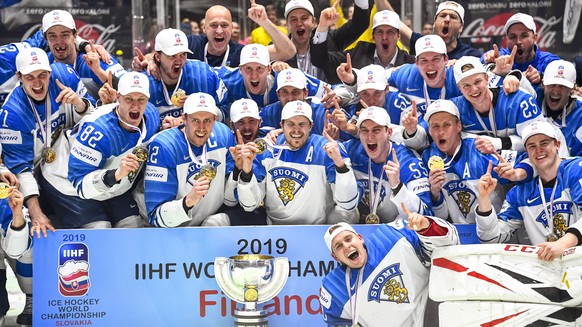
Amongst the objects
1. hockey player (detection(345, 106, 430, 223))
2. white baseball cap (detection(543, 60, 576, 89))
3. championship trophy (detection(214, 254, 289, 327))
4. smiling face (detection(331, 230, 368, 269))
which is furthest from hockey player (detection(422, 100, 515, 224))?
championship trophy (detection(214, 254, 289, 327))

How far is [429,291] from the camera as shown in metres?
6.29

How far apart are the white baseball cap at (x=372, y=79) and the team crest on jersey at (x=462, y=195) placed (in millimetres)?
1033

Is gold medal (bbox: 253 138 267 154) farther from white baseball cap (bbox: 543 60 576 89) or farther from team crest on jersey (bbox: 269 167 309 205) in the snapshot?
white baseball cap (bbox: 543 60 576 89)

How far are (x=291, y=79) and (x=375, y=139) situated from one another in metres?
0.97

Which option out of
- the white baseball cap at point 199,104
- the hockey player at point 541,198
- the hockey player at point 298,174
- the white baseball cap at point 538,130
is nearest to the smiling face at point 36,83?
the white baseball cap at point 199,104

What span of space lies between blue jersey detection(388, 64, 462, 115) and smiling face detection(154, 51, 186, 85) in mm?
1700

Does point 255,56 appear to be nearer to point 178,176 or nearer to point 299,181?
point 299,181

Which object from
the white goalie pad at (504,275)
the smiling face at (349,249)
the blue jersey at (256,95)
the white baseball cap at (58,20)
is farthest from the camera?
the blue jersey at (256,95)

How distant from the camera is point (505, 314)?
6.05m

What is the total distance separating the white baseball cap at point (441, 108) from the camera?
721 centimetres

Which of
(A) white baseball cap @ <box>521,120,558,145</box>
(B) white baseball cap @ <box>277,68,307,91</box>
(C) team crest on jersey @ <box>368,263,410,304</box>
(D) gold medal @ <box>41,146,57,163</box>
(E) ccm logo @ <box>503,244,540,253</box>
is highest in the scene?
(B) white baseball cap @ <box>277,68,307,91</box>

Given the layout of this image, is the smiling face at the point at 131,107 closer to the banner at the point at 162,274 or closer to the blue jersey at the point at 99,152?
the blue jersey at the point at 99,152

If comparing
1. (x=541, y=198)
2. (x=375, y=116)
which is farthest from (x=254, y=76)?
(x=541, y=198)

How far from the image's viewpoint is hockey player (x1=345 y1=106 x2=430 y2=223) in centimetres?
714
